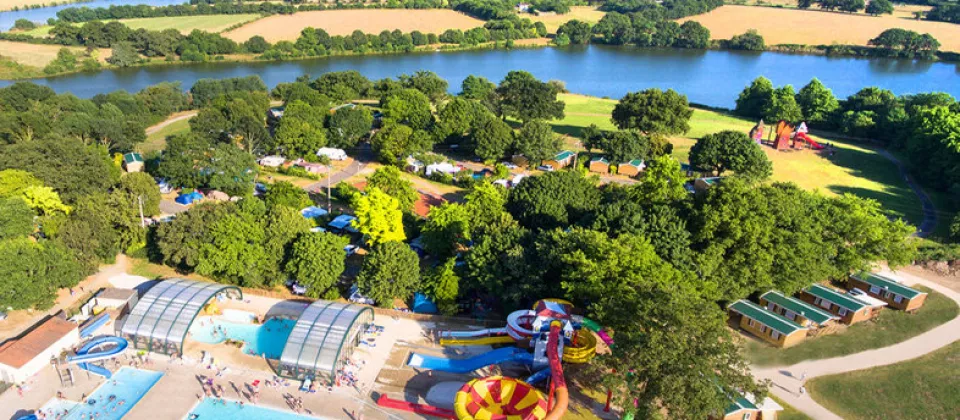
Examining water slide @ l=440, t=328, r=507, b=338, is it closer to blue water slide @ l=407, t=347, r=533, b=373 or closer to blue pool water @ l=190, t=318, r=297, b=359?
blue water slide @ l=407, t=347, r=533, b=373

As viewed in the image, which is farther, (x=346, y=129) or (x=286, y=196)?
(x=346, y=129)

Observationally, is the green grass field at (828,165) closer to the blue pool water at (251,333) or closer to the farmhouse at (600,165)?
the farmhouse at (600,165)

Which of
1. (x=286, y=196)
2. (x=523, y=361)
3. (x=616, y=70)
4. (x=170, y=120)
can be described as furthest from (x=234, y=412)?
(x=616, y=70)

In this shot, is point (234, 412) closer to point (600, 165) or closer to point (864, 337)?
point (864, 337)

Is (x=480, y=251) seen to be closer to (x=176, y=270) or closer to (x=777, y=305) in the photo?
(x=777, y=305)

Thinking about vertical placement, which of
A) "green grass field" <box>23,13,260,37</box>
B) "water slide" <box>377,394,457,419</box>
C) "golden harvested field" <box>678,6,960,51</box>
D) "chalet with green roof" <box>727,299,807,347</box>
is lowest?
"water slide" <box>377,394,457,419</box>

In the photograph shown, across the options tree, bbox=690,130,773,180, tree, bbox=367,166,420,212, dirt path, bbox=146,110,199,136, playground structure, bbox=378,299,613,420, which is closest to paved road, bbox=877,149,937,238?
tree, bbox=690,130,773,180
